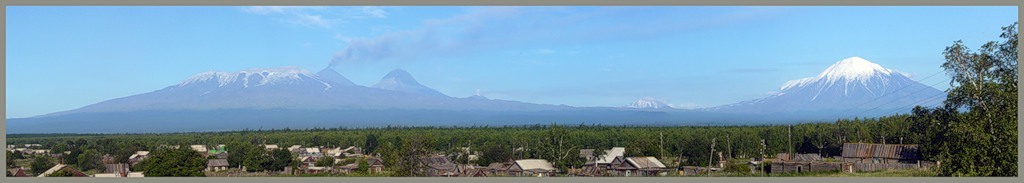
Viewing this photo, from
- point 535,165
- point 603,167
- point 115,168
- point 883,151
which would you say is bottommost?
point 115,168

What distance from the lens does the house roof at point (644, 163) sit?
1008 inches

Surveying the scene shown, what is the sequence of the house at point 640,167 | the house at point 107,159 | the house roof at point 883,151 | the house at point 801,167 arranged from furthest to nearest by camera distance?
the house at point 107,159 < the house roof at point 883,151 < the house at point 640,167 < the house at point 801,167

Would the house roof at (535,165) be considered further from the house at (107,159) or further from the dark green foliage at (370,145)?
the dark green foliage at (370,145)

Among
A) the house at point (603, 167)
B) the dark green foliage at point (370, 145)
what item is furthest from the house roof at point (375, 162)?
the dark green foliage at point (370, 145)

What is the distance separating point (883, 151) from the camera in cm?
2780

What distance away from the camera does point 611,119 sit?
150625mm

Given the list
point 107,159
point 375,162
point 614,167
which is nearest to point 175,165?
point 375,162

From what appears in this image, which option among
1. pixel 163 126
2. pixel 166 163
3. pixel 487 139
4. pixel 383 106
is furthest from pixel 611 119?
pixel 166 163

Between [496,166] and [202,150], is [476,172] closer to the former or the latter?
[496,166]

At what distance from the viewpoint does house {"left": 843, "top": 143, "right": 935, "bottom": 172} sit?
Result: 2594 cm

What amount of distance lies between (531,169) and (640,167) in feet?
10.5

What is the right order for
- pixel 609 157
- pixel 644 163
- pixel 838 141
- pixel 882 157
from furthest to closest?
pixel 838 141
pixel 609 157
pixel 882 157
pixel 644 163

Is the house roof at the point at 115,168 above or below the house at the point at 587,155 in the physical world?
below

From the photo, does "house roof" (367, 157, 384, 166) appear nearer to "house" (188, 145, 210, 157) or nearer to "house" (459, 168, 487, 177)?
"house" (459, 168, 487, 177)
